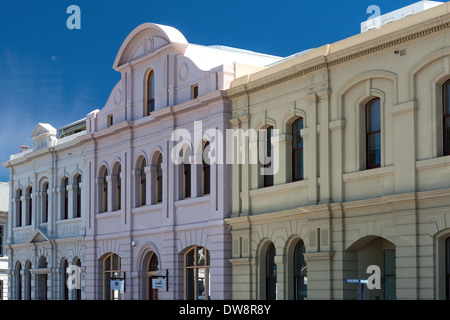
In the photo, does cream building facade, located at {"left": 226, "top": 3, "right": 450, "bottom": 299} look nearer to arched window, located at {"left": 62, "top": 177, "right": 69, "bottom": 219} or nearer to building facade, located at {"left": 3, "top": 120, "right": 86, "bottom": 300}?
building facade, located at {"left": 3, "top": 120, "right": 86, "bottom": 300}

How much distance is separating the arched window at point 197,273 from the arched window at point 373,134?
31.5 feet

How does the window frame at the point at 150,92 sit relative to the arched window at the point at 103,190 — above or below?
above

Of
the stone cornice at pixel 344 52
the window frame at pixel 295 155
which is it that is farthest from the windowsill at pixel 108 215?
the window frame at pixel 295 155

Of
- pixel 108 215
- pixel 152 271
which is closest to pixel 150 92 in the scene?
pixel 108 215

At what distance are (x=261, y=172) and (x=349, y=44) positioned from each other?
20.6 feet

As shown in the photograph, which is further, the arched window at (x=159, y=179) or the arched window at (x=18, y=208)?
the arched window at (x=18, y=208)

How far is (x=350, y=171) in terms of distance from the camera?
86.3 ft

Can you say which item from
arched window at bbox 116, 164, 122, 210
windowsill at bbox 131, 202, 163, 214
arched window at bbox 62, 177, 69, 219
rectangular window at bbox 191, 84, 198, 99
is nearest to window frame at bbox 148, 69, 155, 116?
rectangular window at bbox 191, 84, 198, 99

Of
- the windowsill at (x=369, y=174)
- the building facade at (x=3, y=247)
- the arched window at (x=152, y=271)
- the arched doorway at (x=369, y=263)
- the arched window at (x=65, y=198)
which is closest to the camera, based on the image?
the windowsill at (x=369, y=174)

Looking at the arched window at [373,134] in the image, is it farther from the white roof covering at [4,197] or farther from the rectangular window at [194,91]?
the white roof covering at [4,197]

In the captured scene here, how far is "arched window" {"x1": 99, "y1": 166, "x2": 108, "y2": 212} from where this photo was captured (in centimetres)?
4078

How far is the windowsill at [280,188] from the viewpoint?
92.9 ft

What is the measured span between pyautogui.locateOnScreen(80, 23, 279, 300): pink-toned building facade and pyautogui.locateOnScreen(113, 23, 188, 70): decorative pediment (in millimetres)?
53

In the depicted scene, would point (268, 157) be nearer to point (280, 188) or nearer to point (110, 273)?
point (280, 188)
